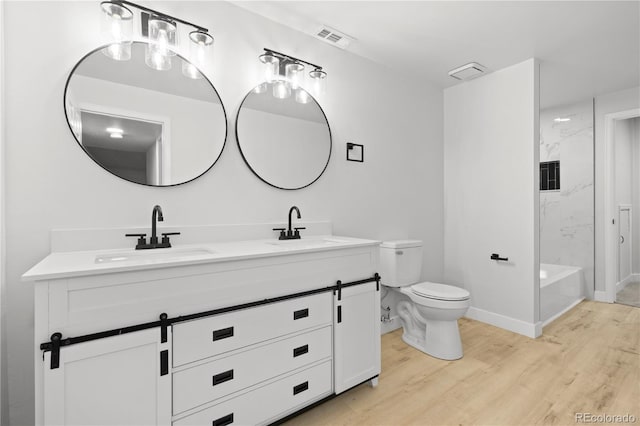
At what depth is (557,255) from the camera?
4.02 m

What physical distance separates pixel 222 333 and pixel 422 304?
1.61m

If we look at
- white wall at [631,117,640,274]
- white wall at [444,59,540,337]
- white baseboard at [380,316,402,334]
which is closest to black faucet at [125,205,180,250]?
white baseboard at [380,316,402,334]

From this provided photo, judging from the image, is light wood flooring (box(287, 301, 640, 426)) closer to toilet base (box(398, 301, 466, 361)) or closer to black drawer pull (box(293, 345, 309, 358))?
toilet base (box(398, 301, 466, 361))

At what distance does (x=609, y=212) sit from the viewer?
353 cm

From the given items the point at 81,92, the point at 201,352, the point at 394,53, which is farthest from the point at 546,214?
the point at 81,92

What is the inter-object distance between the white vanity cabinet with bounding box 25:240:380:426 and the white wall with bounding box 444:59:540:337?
176cm

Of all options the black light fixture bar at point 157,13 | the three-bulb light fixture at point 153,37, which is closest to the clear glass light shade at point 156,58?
the three-bulb light fixture at point 153,37

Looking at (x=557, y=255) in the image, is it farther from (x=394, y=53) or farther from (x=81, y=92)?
(x=81, y=92)

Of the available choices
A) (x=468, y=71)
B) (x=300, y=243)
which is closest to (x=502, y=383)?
(x=300, y=243)

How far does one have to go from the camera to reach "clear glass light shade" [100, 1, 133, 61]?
1.49 metres

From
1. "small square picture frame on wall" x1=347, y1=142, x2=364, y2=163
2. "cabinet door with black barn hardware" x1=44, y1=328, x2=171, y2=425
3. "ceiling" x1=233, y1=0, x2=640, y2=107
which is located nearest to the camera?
"cabinet door with black barn hardware" x1=44, y1=328, x2=171, y2=425

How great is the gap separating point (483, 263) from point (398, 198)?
Answer: 111cm

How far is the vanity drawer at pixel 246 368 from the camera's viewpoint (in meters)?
1.24

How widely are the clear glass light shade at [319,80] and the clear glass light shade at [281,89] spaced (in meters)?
0.21
